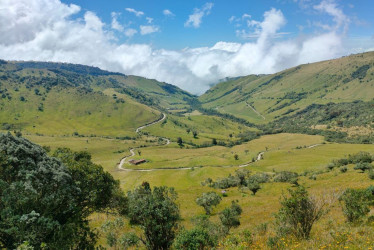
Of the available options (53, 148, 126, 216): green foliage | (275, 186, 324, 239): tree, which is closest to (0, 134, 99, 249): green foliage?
(53, 148, 126, 216): green foliage

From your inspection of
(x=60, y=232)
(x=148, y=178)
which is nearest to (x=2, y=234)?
(x=60, y=232)

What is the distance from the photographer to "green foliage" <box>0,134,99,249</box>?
17547mm

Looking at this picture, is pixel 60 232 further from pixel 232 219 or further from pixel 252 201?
pixel 252 201

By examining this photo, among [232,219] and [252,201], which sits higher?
[232,219]

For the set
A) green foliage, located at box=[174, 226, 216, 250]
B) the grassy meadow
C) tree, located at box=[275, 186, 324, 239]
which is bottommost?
the grassy meadow

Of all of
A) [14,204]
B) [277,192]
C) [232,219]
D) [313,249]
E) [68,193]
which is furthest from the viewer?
[277,192]

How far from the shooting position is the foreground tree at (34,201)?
17.5 metres

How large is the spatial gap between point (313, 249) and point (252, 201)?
60.4 metres

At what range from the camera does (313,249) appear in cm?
1588

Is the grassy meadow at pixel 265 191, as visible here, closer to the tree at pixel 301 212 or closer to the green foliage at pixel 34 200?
the tree at pixel 301 212

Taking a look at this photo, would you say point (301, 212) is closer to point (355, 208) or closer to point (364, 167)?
point (355, 208)

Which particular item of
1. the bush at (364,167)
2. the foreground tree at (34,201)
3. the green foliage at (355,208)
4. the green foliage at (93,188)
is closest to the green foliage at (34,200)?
the foreground tree at (34,201)

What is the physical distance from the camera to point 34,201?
19156 mm

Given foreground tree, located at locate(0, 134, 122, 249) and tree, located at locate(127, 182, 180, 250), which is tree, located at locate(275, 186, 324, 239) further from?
foreground tree, located at locate(0, 134, 122, 249)
